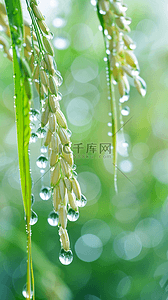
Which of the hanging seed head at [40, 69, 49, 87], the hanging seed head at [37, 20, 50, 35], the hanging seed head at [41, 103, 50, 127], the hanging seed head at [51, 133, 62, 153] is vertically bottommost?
the hanging seed head at [51, 133, 62, 153]

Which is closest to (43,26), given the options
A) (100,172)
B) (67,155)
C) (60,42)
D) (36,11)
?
(36,11)

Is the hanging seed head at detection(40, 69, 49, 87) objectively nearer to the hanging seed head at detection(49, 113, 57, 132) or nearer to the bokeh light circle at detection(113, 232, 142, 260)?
the hanging seed head at detection(49, 113, 57, 132)

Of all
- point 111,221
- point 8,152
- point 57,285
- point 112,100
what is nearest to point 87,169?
point 111,221

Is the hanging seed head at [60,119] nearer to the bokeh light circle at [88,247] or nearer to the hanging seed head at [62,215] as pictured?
the hanging seed head at [62,215]

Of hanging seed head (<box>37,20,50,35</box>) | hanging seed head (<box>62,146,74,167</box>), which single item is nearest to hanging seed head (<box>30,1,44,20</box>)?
hanging seed head (<box>37,20,50,35</box>)

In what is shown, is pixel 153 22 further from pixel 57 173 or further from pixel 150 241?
pixel 57 173

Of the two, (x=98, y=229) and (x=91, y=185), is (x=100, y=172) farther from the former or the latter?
(x=98, y=229)

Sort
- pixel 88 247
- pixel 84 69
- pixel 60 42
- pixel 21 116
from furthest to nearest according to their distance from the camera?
pixel 84 69, pixel 88 247, pixel 60 42, pixel 21 116

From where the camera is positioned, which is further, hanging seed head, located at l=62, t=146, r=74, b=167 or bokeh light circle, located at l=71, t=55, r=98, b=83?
bokeh light circle, located at l=71, t=55, r=98, b=83
